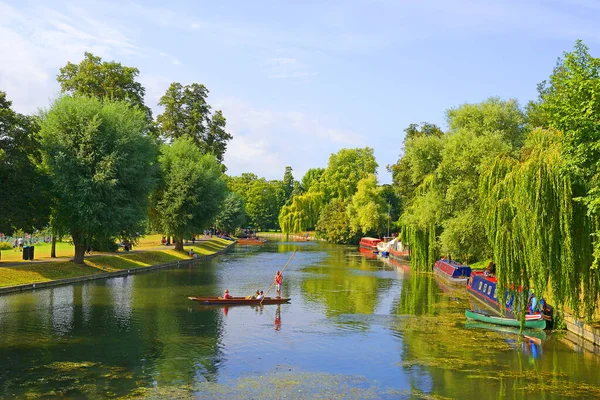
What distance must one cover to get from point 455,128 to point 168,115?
5997 cm

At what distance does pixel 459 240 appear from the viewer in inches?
1965

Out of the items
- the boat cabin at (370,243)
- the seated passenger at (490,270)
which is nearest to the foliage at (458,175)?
the seated passenger at (490,270)

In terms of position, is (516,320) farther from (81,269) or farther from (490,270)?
(81,269)

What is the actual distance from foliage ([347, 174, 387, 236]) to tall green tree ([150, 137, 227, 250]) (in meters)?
46.6

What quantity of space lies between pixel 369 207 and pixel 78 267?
76801 mm

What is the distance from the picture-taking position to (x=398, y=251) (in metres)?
95.5

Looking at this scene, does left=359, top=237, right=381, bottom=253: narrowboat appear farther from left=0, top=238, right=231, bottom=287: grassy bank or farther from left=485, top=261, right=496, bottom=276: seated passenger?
left=485, top=261, right=496, bottom=276: seated passenger

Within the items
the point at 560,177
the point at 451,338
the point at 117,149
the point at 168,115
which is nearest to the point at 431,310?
the point at 451,338

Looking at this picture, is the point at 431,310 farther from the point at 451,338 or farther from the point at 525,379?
the point at 525,379

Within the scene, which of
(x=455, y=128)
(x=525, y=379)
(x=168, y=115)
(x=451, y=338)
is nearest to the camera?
(x=525, y=379)

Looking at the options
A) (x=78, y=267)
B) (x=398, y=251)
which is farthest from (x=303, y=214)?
(x=78, y=267)

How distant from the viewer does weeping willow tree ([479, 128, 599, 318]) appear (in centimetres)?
2759

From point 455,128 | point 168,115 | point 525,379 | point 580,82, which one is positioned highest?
point 168,115

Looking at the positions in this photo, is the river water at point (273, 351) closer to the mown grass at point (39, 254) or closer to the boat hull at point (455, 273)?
the boat hull at point (455, 273)
